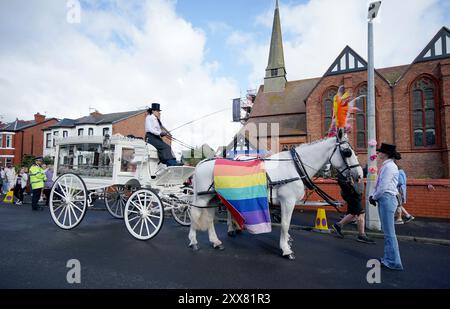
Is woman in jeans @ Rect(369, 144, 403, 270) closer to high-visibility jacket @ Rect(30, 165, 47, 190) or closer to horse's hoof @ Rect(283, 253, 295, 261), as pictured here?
horse's hoof @ Rect(283, 253, 295, 261)

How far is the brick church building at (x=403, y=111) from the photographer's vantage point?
1788cm

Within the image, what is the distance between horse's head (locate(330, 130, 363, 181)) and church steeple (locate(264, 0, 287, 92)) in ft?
86.5

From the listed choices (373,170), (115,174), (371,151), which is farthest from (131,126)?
(373,170)

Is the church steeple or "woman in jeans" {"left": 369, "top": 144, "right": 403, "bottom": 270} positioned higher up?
the church steeple

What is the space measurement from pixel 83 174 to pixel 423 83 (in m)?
23.6

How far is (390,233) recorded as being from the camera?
3.80 meters

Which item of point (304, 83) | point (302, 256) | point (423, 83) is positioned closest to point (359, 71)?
point (423, 83)

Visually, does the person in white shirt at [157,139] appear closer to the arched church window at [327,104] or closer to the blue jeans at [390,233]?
the blue jeans at [390,233]

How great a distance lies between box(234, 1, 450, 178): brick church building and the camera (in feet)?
58.6

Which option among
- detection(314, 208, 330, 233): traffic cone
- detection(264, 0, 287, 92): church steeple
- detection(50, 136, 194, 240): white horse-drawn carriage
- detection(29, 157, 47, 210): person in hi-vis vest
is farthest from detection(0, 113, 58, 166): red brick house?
detection(314, 208, 330, 233): traffic cone

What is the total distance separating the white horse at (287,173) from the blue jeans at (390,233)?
57 cm

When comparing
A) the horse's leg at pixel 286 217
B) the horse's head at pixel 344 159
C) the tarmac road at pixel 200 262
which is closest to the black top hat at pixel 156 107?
the tarmac road at pixel 200 262

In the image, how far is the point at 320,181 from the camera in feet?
30.6
